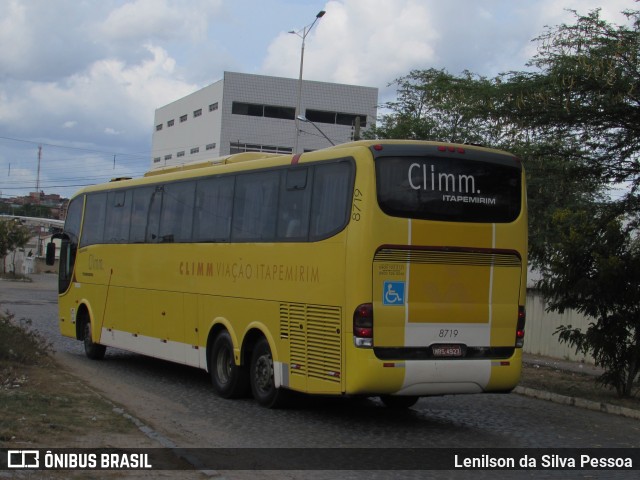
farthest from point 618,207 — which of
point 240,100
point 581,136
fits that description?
point 240,100

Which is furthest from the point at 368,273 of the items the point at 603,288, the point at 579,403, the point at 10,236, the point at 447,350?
the point at 10,236

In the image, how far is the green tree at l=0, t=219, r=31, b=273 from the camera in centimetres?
6225

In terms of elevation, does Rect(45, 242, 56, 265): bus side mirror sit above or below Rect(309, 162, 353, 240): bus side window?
below

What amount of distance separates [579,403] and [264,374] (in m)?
5.37

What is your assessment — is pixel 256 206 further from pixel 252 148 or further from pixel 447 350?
pixel 252 148

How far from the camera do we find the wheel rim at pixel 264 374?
39.9 feet

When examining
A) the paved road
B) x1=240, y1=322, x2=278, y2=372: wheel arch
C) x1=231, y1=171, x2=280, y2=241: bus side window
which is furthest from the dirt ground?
x1=231, y1=171, x2=280, y2=241: bus side window

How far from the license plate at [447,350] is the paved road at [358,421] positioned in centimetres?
99

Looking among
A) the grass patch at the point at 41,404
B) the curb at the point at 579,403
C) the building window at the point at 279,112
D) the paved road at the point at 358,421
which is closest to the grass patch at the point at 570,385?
the curb at the point at 579,403

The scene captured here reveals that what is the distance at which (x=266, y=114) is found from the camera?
71.2m

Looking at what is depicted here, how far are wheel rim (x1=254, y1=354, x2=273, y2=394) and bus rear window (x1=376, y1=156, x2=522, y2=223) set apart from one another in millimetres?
3108

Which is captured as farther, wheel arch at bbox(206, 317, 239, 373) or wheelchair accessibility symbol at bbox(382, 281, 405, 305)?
wheel arch at bbox(206, 317, 239, 373)

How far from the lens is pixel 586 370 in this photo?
2003 centimetres

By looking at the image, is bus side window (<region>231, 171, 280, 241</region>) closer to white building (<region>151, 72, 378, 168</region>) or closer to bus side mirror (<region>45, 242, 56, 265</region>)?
bus side mirror (<region>45, 242, 56, 265</region>)
